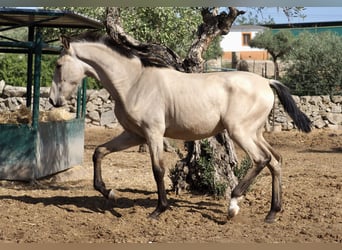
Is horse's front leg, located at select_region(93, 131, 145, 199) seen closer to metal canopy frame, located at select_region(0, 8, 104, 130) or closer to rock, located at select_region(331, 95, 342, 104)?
metal canopy frame, located at select_region(0, 8, 104, 130)

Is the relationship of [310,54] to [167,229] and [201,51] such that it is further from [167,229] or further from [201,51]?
[167,229]

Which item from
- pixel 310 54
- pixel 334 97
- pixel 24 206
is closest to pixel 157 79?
pixel 24 206

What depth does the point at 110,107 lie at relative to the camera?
18.7 m

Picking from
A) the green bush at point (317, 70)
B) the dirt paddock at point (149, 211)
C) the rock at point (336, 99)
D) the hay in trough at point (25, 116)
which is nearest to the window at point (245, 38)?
the green bush at point (317, 70)

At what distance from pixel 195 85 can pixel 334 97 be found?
545 inches

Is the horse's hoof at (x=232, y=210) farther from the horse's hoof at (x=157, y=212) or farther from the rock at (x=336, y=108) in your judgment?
the rock at (x=336, y=108)

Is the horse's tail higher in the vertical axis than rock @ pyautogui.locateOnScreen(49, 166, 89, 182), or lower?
higher

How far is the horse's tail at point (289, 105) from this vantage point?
679cm

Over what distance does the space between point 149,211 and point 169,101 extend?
49.5 inches

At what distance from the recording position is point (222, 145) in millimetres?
7738

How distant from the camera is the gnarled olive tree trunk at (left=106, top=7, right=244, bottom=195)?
7.57 metres

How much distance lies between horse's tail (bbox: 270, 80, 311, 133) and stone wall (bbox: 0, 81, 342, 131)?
11120mm

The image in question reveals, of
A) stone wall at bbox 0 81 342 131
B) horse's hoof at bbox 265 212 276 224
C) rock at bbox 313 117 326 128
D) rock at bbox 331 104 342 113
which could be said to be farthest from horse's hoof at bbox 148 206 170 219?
rock at bbox 331 104 342 113

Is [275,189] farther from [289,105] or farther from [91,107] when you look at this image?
[91,107]
